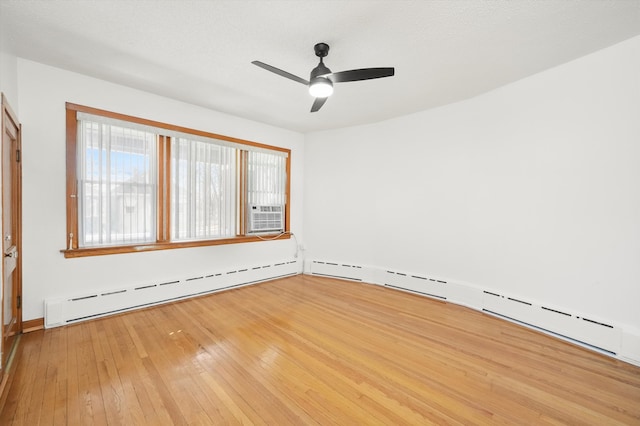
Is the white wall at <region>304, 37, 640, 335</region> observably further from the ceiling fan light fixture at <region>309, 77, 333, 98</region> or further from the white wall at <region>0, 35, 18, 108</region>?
the white wall at <region>0, 35, 18, 108</region>

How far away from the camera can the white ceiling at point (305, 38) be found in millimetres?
2031

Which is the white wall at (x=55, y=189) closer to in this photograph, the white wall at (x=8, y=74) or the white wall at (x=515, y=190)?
the white wall at (x=8, y=74)

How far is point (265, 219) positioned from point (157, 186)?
5.82ft

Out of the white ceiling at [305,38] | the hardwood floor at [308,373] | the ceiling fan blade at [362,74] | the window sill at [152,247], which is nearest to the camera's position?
the hardwood floor at [308,373]

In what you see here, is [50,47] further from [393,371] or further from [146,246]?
[393,371]

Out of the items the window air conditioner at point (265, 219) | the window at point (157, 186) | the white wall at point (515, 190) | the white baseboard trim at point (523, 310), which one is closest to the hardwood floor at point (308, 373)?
the white baseboard trim at point (523, 310)

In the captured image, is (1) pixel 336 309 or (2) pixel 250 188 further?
(2) pixel 250 188

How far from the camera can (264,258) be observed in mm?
4840

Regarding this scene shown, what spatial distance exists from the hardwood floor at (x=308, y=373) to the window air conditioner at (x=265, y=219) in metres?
1.68

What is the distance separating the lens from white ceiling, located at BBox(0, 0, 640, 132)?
2.03 m

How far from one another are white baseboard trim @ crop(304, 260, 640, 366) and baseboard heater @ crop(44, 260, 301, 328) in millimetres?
1685

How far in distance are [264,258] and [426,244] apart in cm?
280

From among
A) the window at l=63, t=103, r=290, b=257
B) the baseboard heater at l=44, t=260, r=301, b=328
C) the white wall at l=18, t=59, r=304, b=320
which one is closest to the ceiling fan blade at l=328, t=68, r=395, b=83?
the window at l=63, t=103, r=290, b=257

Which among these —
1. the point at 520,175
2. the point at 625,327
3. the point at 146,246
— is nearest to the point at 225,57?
the point at 146,246
